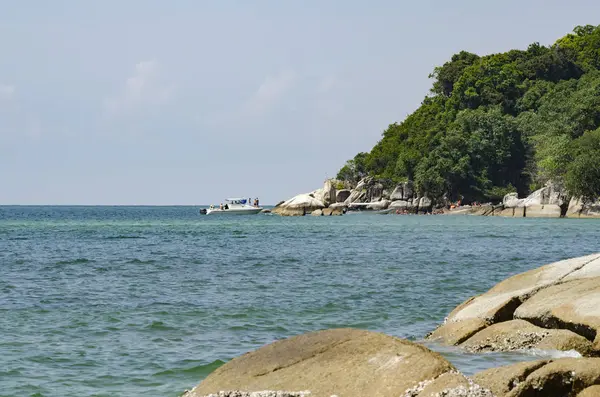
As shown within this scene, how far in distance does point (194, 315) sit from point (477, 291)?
28.5 ft

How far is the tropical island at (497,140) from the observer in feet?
305

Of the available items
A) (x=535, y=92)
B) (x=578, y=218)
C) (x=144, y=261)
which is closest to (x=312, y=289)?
(x=144, y=261)

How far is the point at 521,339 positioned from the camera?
1262 cm

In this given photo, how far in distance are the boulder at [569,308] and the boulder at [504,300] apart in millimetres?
263

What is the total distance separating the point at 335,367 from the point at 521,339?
5338mm

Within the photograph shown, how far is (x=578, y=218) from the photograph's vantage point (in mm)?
84125

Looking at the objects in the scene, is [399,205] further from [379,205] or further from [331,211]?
[331,211]

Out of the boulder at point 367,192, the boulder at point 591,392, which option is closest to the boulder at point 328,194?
the boulder at point 367,192

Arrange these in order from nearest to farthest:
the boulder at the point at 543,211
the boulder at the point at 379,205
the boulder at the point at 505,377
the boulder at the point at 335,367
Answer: the boulder at the point at 335,367, the boulder at the point at 505,377, the boulder at the point at 543,211, the boulder at the point at 379,205

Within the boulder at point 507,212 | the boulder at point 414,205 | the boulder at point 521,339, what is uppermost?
the boulder at point 414,205

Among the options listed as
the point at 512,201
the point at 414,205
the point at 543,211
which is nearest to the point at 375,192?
the point at 414,205

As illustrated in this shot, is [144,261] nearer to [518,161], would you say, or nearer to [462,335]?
[462,335]

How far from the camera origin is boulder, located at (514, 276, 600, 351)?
11.7 meters

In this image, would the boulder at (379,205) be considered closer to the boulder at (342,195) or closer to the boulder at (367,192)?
the boulder at (367,192)
